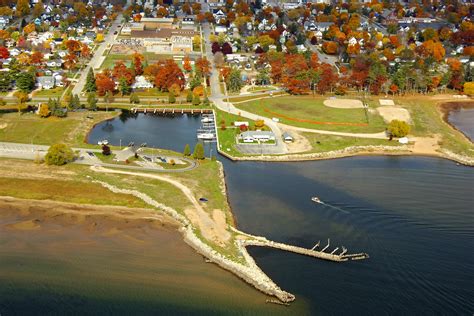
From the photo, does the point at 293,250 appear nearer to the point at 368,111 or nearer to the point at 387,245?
the point at 387,245

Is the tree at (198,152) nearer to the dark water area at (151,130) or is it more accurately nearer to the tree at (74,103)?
the dark water area at (151,130)

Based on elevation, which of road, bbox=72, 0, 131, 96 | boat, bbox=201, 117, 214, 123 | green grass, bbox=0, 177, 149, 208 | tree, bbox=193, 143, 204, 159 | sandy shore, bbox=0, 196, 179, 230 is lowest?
sandy shore, bbox=0, 196, 179, 230

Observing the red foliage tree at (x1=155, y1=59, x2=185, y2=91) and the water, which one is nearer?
the water

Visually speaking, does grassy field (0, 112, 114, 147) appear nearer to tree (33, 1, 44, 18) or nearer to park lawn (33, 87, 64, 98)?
park lawn (33, 87, 64, 98)

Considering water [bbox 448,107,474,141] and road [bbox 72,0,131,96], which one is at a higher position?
road [bbox 72,0,131,96]

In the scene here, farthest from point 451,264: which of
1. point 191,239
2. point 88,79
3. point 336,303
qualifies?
point 88,79

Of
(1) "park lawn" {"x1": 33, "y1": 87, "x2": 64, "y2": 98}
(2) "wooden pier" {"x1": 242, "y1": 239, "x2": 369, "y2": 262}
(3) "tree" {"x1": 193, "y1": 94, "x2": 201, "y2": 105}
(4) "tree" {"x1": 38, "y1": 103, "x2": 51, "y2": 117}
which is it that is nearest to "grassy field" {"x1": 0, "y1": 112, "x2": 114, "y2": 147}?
(4) "tree" {"x1": 38, "y1": 103, "x2": 51, "y2": 117}

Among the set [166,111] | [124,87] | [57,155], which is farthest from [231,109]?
[57,155]
